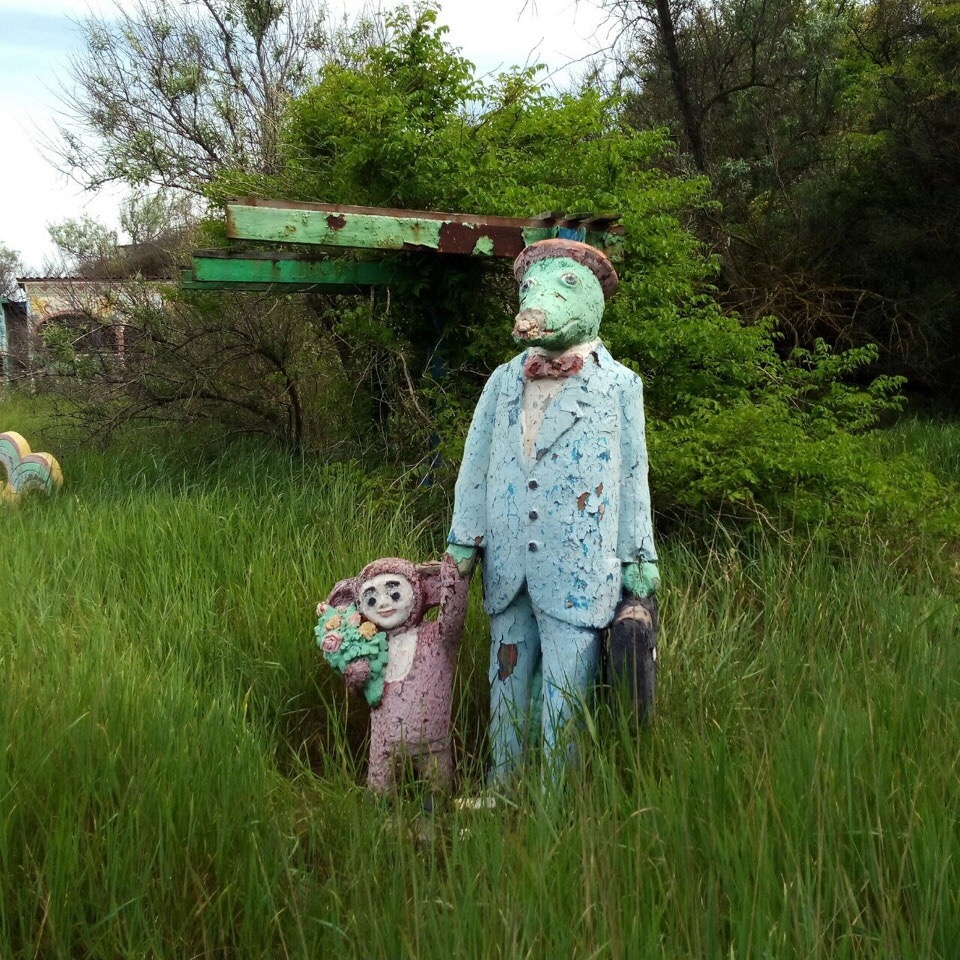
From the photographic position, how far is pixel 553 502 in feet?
8.70

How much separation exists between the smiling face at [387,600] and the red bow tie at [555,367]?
2.38 ft

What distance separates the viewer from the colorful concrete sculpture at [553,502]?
2.65 metres

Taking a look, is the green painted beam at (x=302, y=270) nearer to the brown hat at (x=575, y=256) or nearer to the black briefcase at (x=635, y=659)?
the brown hat at (x=575, y=256)

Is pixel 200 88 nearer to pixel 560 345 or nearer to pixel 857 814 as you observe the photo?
pixel 560 345

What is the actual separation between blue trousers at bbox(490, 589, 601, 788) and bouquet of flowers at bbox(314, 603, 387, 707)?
327 mm

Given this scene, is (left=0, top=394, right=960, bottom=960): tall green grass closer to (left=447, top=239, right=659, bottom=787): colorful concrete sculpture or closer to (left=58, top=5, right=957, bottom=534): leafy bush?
(left=447, top=239, right=659, bottom=787): colorful concrete sculpture

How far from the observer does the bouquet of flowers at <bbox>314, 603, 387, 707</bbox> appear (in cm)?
282

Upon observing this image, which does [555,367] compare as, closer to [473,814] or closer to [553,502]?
[553,502]

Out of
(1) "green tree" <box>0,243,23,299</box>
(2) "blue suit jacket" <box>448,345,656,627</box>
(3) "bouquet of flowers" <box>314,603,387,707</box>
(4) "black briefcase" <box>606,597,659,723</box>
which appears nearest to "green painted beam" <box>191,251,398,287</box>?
(2) "blue suit jacket" <box>448,345,656,627</box>

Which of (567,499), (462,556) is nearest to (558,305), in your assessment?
(567,499)

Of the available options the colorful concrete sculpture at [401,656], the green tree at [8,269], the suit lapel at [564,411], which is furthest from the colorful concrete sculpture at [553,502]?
the green tree at [8,269]

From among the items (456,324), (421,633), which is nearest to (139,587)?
(421,633)

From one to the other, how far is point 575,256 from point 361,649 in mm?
1293

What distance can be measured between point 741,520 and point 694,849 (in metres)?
3.50
